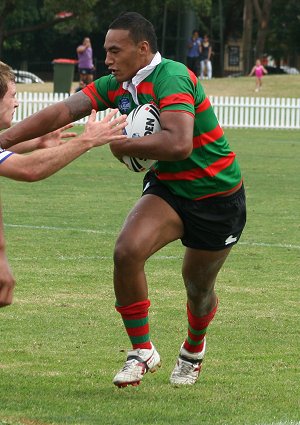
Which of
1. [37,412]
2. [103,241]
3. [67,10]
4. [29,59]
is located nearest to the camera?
[37,412]

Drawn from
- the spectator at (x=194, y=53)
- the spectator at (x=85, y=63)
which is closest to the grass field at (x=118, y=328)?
the spectator at (x=85, y=63)

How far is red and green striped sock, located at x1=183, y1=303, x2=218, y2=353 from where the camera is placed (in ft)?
25.0

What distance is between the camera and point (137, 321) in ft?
23.6

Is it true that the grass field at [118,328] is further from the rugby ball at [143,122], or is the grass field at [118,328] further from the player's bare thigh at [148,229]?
the rugby ball at [143,122]

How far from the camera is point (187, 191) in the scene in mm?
7254

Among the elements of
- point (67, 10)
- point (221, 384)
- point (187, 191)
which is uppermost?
point (187, 191)

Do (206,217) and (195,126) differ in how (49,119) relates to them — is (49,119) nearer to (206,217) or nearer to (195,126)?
(195,126)

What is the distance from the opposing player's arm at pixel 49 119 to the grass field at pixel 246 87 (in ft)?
135

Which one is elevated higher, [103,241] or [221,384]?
[221,384]

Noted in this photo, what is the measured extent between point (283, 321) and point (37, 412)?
3.49 m

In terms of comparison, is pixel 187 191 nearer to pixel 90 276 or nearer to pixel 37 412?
pixel 37 412

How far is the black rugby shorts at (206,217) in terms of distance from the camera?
286 inches

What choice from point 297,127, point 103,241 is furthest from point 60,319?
point 297,127

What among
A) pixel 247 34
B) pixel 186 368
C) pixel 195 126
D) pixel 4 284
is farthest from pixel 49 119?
pixel 247 34
